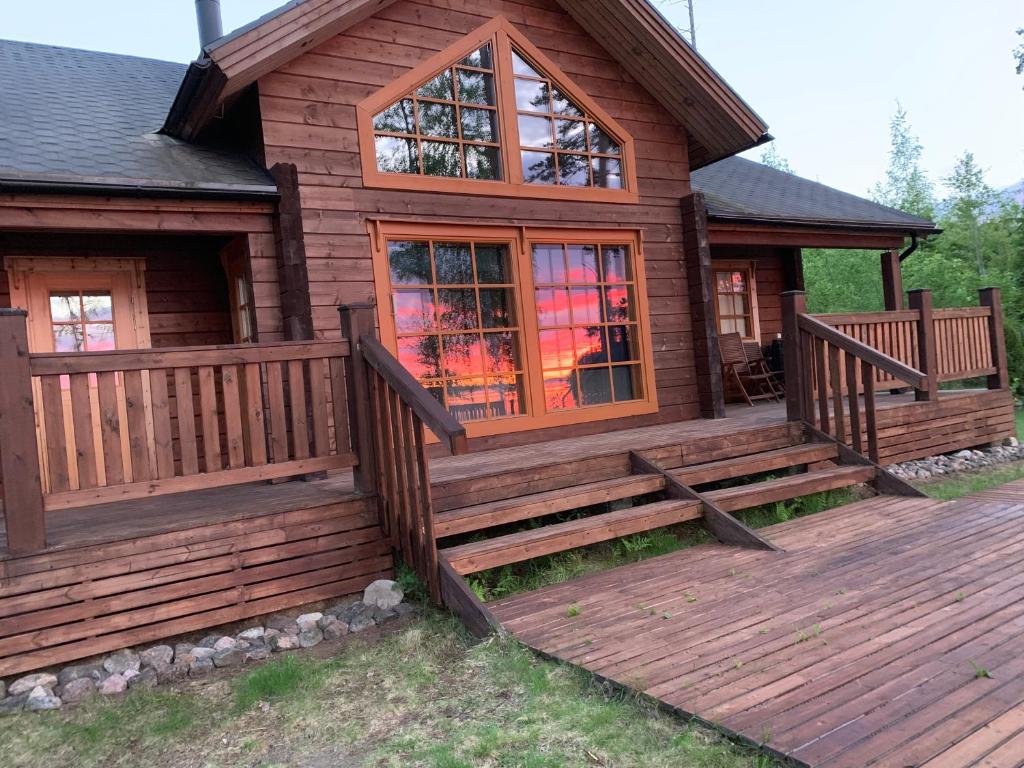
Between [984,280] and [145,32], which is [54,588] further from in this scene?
[145,32]

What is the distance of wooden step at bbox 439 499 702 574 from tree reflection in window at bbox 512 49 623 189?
306 cm

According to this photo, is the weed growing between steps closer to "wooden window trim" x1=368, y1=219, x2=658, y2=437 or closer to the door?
"wooden window trim" x1=368, y1=219, x2=658, y2=437

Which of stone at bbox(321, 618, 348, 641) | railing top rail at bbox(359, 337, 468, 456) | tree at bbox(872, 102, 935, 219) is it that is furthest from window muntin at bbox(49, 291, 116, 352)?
tree at bbox(872, 102, 935, 219)

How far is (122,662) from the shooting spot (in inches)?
124

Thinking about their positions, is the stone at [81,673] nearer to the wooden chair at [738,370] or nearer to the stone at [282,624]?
the stone at [282,624]

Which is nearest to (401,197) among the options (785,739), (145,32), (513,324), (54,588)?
(513,324)

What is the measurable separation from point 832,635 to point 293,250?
153 inches

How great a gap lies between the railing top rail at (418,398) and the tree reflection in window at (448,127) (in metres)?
2.12

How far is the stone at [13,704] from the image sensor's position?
284 cm

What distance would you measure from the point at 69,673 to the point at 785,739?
278cm

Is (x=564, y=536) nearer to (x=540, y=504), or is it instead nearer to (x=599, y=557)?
(x=540, y=504)

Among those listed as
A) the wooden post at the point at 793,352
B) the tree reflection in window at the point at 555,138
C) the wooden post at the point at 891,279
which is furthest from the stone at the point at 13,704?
the wooden post at the point at 891,279

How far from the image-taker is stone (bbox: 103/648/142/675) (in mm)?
3105

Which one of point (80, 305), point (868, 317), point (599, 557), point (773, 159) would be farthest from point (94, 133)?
point (773, 159)
